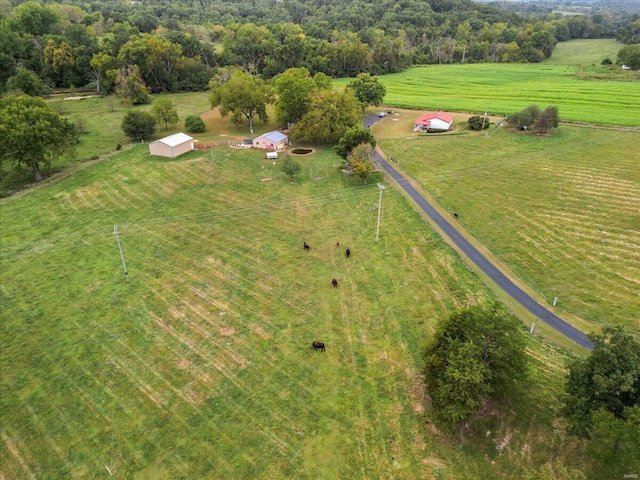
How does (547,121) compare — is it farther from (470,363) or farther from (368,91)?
(470,363)

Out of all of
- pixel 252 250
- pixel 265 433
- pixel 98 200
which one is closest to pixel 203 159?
pixel 98 200

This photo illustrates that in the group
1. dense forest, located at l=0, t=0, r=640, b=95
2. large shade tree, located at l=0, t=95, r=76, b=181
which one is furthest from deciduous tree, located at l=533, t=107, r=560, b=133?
dense forest, located at l=0, t=0, r=640, b=95

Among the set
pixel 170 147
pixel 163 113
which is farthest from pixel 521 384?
pixel 163 113

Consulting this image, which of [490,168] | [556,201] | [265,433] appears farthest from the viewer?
[490,168]

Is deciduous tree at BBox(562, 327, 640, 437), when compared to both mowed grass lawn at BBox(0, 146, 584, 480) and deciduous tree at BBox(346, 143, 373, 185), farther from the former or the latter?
deciduous tree at BBox(346, 143, 373, 185)

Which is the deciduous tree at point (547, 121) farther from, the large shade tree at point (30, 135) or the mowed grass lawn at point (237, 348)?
the large shade tree at point (30, 135)

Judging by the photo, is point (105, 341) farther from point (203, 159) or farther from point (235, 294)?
point (203, 159)
